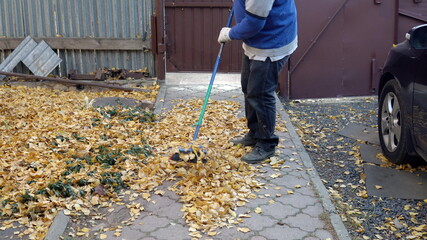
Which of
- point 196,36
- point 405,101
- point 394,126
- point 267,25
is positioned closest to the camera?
point 267,25

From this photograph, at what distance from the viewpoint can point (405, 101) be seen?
533 centimetres

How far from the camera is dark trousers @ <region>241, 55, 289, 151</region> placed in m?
5.32

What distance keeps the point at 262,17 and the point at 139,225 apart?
2172mm

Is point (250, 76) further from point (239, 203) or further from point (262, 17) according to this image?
point (239, 203)

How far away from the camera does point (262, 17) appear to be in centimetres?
494

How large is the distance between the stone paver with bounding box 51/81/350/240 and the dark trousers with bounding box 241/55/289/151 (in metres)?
0.32

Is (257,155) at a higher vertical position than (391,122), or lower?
lower

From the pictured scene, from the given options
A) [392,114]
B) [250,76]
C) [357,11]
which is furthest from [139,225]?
[357,11]

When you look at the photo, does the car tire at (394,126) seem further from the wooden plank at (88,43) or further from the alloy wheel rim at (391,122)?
the wooden plank at (88,43)

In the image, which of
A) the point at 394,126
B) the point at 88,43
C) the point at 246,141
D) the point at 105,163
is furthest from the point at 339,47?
the point at 105,163

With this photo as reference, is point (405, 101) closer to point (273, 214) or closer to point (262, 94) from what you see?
point (262, 94)

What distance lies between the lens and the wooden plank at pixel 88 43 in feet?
30.9

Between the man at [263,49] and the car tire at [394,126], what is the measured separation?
1.27m

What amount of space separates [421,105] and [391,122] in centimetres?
92
